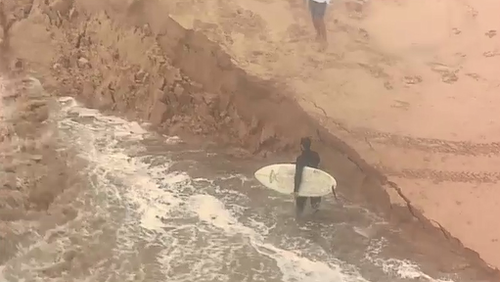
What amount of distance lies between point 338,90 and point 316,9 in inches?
9.0

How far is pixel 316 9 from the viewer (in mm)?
1938

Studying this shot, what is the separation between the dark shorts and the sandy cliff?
0.03 metres

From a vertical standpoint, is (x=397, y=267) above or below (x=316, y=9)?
below

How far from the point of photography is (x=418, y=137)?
190cm

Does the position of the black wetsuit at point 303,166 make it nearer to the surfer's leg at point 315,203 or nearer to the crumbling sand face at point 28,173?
the surfer's leg at point 315,203

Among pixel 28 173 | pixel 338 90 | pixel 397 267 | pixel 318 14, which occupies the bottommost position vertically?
pixel 397 267

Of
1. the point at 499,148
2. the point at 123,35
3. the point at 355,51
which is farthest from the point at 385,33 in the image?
the point at 123,35

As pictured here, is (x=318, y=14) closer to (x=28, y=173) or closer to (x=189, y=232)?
(x=189, y=232)

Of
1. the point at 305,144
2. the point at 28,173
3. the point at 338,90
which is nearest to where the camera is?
the point at 28,173

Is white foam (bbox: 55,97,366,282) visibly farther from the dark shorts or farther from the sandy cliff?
the dark shorts

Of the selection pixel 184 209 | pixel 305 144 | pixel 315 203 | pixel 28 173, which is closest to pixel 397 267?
pixel 315 203

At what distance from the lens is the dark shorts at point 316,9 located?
6.34 ft

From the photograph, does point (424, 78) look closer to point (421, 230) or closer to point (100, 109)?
point (421, 230)

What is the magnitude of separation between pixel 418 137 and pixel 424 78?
16cm
